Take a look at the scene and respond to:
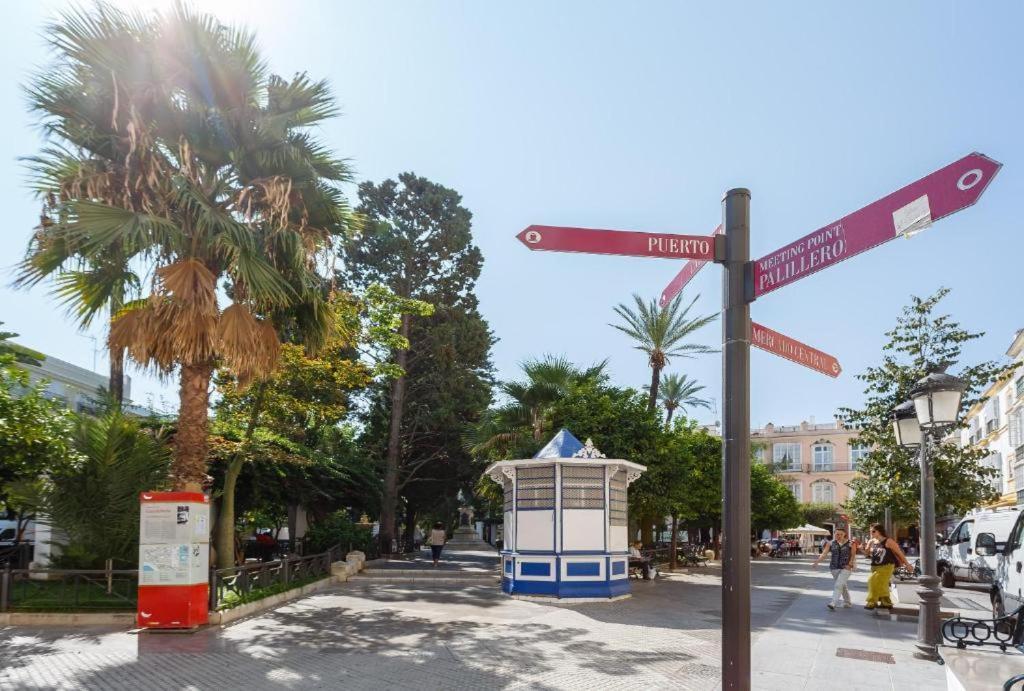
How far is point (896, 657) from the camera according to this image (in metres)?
10.0

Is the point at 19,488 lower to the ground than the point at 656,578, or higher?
higher

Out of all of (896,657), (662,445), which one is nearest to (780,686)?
(896,657)

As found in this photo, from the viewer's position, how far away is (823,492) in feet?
269

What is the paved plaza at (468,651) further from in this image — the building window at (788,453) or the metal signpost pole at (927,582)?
the building window at (788,453)

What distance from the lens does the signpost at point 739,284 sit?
395 centimetres

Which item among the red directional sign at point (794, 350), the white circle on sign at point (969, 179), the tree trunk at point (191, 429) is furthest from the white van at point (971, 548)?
the white circle on sign at point (969, 179)

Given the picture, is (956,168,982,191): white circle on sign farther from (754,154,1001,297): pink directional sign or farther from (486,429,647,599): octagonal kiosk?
(486,429,647,599): octagonal kiosk

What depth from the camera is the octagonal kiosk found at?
53.4 ft

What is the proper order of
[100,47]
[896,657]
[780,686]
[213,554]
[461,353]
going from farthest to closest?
[461,353] < [213,554] < [100,47] < [896,657] < [780,686]

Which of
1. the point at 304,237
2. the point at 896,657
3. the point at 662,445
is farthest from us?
the point at 662,445

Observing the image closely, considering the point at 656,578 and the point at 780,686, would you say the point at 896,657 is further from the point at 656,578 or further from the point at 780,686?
the point at 656,578

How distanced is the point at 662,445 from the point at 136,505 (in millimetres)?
14319

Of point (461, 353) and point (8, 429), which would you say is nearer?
point (8, 429)

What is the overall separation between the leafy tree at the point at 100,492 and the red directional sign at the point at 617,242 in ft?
40.5
